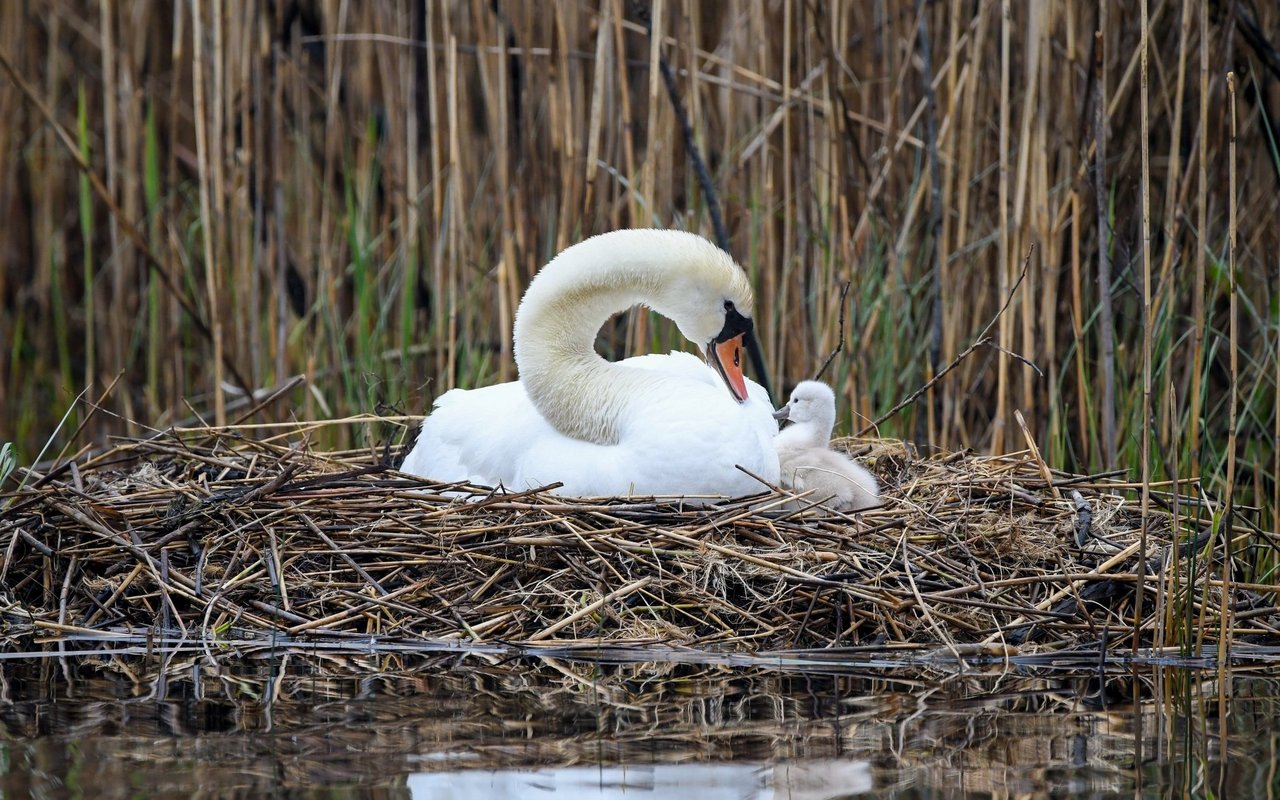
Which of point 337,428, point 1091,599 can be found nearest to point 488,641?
point 1091,599

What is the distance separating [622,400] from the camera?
16.0 feet

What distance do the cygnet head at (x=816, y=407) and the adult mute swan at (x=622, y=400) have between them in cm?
15

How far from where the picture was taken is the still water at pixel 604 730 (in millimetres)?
2684

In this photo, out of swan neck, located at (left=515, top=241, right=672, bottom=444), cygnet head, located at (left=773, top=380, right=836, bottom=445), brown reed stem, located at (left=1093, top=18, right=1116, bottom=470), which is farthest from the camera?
cygnet head, located at (left=773, top=380, right=836, bottom=445)

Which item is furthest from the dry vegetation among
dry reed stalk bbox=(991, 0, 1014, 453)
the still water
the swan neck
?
the still water

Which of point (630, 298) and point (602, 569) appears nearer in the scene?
point (602, 569)

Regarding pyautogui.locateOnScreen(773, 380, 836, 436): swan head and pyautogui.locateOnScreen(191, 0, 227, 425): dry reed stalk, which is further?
pyautogui.locateOnScreen(191, 0, 227, 425): dry reed stalk

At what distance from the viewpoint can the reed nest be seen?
12.9 ft

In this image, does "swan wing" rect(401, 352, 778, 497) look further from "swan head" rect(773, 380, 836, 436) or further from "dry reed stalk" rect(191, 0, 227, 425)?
"dry reed stalk" rect(191, 0, 227, 425)

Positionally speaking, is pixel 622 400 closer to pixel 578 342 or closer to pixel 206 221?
pixel 578 342

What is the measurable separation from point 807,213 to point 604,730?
11.0 feet

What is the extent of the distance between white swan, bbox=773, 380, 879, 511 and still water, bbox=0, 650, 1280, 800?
3.77 feet

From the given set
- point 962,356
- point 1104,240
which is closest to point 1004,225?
point 1104,240

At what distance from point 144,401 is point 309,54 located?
2038 mm
